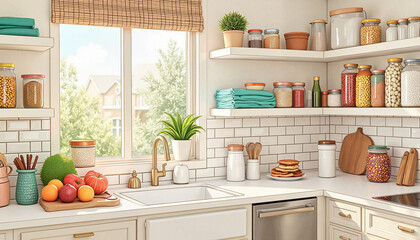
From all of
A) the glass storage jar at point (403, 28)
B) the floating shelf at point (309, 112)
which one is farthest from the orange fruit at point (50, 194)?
the glass storage jar at point (403, 28)

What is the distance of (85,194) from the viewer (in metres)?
2.63

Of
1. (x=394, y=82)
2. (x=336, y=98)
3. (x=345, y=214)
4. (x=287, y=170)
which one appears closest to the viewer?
(x=345, y=214)

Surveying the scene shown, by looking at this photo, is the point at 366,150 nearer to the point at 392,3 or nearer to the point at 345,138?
the point at 345,138

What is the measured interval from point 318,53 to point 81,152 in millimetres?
1870

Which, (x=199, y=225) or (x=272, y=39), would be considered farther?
(x=272, y=39)

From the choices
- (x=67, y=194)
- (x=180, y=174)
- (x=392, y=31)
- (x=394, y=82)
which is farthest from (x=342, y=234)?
(x=67, y=194)

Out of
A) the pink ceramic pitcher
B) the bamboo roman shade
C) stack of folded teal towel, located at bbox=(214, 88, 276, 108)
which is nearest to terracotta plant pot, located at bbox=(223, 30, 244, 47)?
the bamboo roman shade

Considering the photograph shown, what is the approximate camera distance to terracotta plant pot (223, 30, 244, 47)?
3361 millimetres

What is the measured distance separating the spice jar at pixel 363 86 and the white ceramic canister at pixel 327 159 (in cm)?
41

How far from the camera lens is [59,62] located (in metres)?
3.02

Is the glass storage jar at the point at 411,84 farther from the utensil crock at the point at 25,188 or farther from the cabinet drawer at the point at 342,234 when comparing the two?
the utensil crock at the point at 25,188

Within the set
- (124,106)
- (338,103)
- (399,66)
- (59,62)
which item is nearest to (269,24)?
(338,103)

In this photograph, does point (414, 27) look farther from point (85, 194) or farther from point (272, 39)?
point (85, 194)

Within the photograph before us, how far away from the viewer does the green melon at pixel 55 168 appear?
9.28 ft
